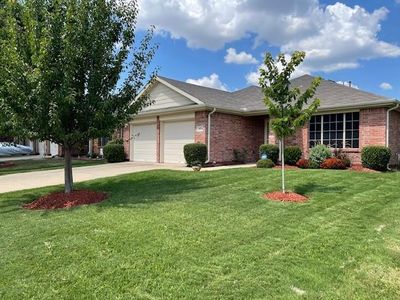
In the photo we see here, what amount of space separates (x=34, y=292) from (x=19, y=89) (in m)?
5.60

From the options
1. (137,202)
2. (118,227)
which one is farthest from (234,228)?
(137,202)

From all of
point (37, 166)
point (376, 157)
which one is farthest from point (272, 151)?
point (37, 166)

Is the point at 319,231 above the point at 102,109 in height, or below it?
below

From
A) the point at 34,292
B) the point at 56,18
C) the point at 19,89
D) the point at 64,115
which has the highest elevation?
the point at 56,18

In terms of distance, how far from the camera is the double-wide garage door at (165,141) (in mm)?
18797

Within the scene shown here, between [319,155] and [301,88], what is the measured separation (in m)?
4.93

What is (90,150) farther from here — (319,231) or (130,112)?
(319,231)

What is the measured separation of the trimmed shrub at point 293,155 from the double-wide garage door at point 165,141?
194 inches

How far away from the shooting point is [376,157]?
14125 millimetres

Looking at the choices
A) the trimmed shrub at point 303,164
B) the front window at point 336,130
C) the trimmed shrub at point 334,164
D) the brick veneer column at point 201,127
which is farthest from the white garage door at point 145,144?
the trimmed shrub at point 334,164

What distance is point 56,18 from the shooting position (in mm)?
8461

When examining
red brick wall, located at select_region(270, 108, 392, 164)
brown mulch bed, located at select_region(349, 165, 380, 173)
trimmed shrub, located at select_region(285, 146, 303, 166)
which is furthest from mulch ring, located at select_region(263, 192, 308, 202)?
red brick wall, located at select_region(270, 108, 392, 164)

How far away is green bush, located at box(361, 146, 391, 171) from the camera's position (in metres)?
14.0

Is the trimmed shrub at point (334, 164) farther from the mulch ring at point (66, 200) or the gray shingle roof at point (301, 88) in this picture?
the mulch ring at point (66, 200)
